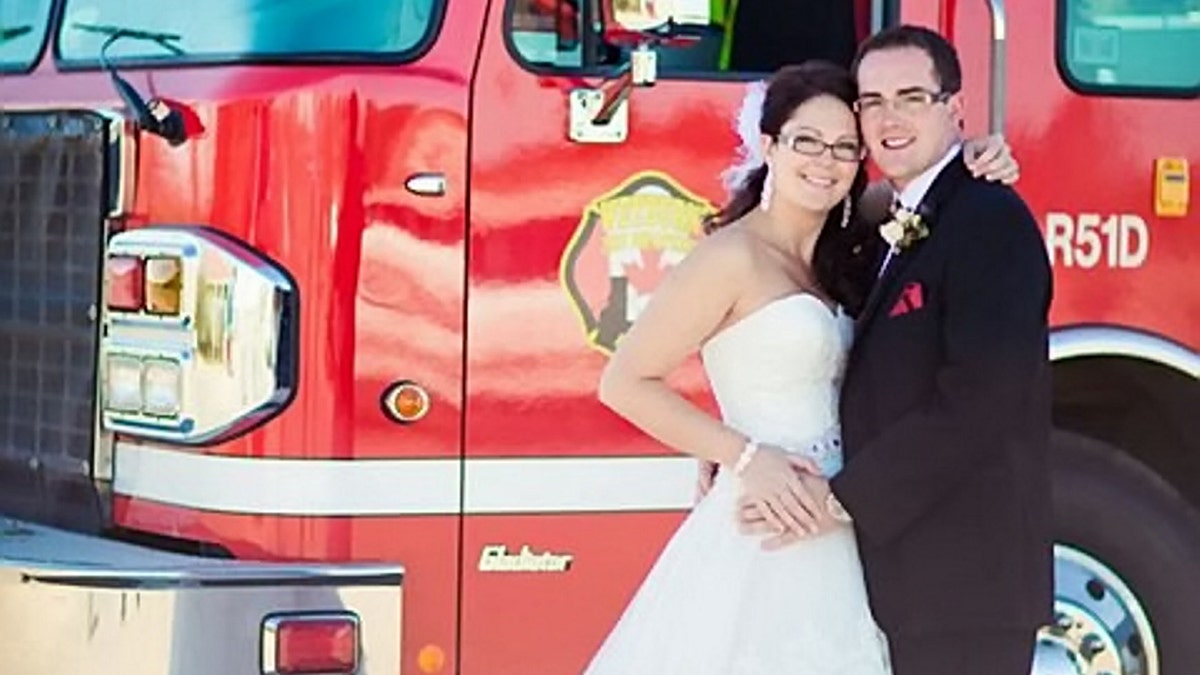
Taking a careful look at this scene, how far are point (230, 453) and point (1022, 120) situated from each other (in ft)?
6.19

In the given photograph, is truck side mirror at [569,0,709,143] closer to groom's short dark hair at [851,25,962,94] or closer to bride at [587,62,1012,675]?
bride at [587,62,1012,675]

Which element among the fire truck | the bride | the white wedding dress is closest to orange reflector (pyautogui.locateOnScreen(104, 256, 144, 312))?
the fire truck

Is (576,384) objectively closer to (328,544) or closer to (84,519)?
(328,544)

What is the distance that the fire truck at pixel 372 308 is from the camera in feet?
15.5

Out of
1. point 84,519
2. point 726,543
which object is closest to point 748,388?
point 726,543

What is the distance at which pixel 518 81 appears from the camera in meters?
4.88

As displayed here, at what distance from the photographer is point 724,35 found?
17.3 feet

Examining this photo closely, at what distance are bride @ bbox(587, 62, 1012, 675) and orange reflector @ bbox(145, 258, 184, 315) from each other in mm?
1181

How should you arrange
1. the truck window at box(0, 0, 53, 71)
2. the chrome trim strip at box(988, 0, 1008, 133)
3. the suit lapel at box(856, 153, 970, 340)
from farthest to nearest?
the truck window at box(0, 0, 53, 71) → the chrome trim strip at box(988, 0, 1008, 133) → the suit lapel at box(856, 153, 970, 340)

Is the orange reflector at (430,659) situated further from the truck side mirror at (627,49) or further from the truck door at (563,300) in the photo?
the truck side mirror at (627,49)

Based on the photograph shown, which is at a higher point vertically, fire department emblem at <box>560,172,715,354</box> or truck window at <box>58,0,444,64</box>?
truck window at <box>58,0,444,64</box>

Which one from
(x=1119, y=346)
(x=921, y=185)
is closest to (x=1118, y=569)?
(x=1119, y=346)

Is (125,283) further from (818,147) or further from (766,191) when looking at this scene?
(818,147)

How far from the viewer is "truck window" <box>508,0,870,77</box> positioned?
492cm
